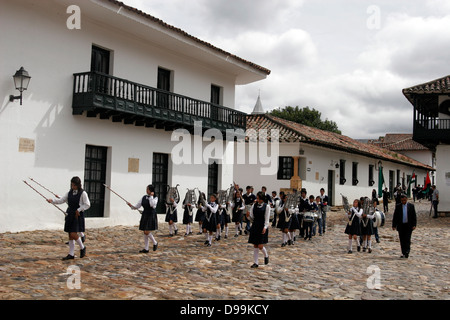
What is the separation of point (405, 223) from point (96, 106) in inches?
388

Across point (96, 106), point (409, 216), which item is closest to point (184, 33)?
point (96, 106)

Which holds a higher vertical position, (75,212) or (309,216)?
(75,212)

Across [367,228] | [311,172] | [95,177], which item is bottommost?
[367,228]

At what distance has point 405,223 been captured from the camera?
39.5 feet

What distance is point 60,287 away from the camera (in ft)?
23.6

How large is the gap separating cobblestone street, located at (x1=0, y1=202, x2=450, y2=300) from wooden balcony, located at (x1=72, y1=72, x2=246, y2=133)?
4.09 m

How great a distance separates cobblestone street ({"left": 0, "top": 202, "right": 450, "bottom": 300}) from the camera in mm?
7258

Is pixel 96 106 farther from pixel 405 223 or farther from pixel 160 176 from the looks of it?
pixel 405 223

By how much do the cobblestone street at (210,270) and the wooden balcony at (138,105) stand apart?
4.09 m

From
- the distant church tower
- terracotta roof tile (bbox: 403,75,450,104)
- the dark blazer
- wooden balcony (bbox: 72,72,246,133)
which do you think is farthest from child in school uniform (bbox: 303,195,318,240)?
the distant church tower

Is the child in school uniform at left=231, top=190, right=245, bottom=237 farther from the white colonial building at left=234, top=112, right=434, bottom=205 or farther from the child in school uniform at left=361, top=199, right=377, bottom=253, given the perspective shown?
the white colonial building at left=234, top=112, right=434, bottom=205

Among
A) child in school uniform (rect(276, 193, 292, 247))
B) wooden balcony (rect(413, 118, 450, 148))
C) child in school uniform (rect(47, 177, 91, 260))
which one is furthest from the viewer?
wooden balcony (rect(413, 118, 450, 148))

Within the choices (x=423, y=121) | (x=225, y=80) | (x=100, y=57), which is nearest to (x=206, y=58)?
(x=225, y=80)
